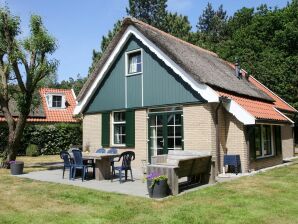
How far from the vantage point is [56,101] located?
104 feet

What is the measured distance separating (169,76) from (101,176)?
5059 millimetres

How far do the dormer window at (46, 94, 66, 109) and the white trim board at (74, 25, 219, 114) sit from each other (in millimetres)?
13266

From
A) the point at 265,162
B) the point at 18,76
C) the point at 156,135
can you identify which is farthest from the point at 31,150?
the point at 265,162

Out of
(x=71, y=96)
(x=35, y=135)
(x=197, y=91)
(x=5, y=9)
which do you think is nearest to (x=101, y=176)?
(x=197, y=91)

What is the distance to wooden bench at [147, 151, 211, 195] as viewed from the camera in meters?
9.46

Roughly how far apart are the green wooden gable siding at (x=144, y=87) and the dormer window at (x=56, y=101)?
13823mm

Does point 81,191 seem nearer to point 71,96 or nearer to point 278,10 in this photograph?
point 71,96

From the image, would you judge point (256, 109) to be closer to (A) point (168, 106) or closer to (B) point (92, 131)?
(A) point (168, 106)

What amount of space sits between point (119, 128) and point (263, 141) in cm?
658

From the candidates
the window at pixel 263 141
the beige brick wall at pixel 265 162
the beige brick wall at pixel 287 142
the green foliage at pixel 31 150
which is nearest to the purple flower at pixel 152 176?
the beige brick wall at pixel 265 162

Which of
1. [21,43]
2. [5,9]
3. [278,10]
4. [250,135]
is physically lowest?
[250,135]

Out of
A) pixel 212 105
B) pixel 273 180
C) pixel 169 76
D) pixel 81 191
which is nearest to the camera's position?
pixel 81 191

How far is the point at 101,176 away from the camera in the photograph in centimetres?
1242

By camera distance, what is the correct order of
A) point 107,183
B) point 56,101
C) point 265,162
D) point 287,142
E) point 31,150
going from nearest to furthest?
point 107,183
point 265,162
point 287,142
point 31,150
point 56,101
